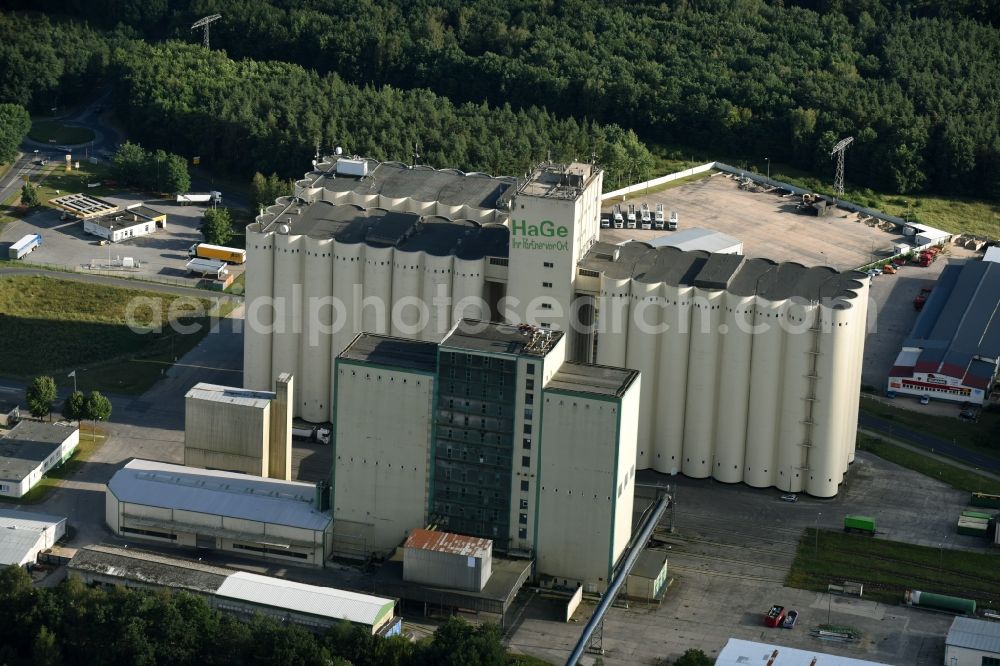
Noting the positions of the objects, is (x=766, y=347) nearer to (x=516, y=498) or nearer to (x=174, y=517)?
(x=516, y=498)

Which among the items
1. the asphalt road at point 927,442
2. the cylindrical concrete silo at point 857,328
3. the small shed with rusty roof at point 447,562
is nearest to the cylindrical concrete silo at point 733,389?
the cylindrical concrete silo at point 857,328

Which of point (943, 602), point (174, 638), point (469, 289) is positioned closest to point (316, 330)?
point (469, 289)

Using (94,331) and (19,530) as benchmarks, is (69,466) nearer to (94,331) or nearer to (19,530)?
(19,530)

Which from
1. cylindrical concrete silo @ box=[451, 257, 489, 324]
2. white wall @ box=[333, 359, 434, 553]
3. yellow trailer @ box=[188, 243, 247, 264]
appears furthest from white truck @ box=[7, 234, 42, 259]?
white wall @ box=[333, 359, 434, 553]

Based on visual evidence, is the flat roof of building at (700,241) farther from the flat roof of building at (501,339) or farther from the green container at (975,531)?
the flat roof of building at (501,339)

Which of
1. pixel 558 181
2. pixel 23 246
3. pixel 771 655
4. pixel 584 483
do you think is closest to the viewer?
pixel 771 655
